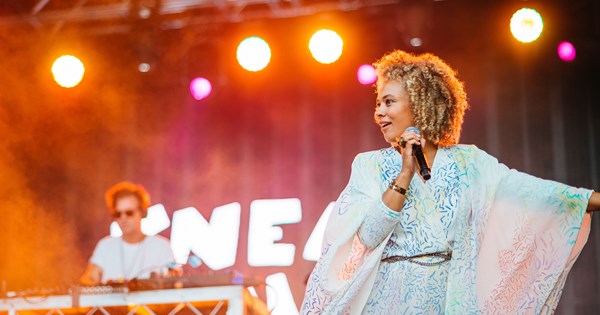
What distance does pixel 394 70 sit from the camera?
3193 millimetres

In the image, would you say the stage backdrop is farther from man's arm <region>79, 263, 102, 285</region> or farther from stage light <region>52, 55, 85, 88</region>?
man's arm <region>79, 263, 102, 285</region>

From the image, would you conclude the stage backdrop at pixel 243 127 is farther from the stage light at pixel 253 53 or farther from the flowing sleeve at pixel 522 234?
the flowing sleeve at pixel 522 234

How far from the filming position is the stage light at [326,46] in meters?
7.19

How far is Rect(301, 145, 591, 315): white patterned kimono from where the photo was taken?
2.90 m

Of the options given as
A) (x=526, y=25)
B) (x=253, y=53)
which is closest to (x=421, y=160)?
(x=526, y=25)

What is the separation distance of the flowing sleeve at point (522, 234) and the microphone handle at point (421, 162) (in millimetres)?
239

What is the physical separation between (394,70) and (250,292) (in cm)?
185

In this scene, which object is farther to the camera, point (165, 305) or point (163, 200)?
point (163, 200)

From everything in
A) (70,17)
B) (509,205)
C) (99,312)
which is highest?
(70,17)

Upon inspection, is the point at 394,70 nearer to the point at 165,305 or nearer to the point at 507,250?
the point at 507,250

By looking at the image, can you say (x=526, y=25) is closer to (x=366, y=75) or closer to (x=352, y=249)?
(x=366, y=75)

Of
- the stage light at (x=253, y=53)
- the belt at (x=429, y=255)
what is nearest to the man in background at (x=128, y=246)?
the stage light at (x=253, y=53)

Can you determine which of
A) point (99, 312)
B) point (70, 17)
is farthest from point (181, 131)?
point (99, 312)

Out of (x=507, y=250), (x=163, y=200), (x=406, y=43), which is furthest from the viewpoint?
(x=163, y=200)
